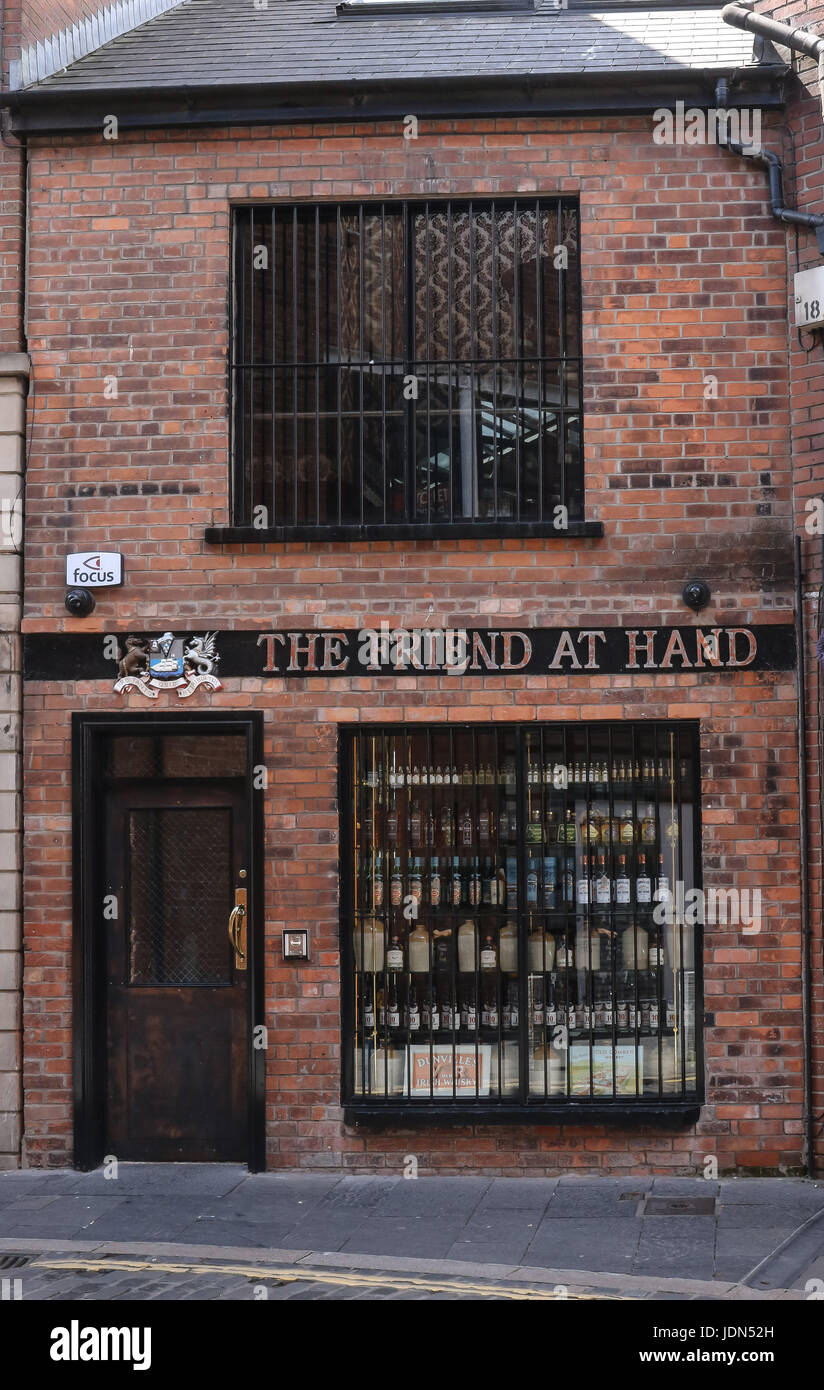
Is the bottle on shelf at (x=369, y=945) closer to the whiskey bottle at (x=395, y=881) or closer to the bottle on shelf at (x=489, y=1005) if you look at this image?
the whiskey bottle at (x=395, y=881)

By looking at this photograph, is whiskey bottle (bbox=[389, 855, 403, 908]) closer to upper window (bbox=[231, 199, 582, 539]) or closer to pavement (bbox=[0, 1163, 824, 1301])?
pavement (bbox=[0, 1163, 824, 1301])

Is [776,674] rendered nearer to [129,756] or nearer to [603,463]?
[603,463]

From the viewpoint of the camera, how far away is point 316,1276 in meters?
6.79

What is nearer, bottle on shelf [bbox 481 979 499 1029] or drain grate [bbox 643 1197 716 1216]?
drain grate [bbox 643 1197 716 1216]

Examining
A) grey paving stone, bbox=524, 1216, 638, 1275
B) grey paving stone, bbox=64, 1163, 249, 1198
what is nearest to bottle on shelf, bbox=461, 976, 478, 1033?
grey paving stone, bbox=524, 1216, 638, 1275

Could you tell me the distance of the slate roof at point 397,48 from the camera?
29.3 feet

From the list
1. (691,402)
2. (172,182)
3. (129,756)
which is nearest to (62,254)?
(172,182)

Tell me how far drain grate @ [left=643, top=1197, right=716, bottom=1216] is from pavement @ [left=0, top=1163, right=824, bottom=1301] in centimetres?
2

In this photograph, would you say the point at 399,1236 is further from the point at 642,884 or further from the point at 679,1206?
the point at 642,884

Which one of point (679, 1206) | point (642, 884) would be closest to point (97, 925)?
point (642, 884)

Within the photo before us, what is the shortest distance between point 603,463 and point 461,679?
61.9 inches

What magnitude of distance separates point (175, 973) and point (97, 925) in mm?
566

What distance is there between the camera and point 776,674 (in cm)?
859

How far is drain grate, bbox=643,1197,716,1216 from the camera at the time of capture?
7.77m
